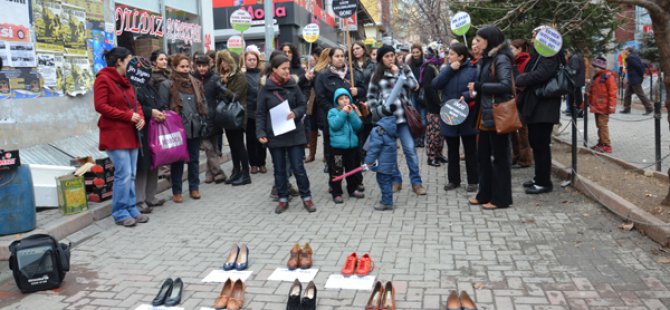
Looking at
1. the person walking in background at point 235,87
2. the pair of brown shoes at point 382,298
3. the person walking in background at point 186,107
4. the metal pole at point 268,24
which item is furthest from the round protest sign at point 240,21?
the pair of brown shoes at point 382,298

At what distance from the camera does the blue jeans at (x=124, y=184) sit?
645 cm

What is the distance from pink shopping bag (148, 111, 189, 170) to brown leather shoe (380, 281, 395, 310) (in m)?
3.93

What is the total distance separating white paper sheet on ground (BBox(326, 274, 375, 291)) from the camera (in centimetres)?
456

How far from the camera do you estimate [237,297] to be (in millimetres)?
4336

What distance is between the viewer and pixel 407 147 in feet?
25.0

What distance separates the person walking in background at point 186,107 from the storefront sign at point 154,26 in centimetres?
377

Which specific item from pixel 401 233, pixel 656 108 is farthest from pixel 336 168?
pixel 656 108

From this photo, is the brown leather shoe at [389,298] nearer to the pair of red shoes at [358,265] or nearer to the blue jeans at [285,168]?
the pair of red shoes at [358,265]

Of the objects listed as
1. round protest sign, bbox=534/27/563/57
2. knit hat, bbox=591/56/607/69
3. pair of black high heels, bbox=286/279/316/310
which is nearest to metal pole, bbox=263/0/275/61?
knit hat, bbox=591/56/607/69

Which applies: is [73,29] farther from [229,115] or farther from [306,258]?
[306,258]

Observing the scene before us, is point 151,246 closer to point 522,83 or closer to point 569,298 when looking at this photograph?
point 569,298

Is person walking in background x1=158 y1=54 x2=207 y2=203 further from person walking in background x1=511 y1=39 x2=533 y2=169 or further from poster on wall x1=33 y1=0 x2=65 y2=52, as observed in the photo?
person walking in background x1=511 y1=39 x2=533 y2=169

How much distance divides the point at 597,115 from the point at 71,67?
9.52 meters

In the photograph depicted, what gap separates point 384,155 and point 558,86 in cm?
231
